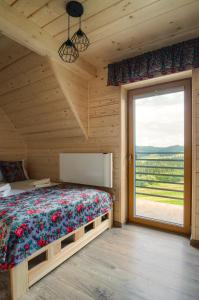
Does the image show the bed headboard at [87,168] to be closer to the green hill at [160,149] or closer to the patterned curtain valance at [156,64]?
the green hill at [160,149]

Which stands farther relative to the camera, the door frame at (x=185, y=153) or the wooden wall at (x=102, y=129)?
the wooden wall at (x=102, y=129)

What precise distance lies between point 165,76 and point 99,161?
135 cm

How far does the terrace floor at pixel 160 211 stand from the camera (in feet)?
7.66

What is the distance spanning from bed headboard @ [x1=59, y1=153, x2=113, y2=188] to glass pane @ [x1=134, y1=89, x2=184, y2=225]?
44 centimetres

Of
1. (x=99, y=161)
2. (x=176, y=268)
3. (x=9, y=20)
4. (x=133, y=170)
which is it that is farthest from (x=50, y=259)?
(x=9, y=20)

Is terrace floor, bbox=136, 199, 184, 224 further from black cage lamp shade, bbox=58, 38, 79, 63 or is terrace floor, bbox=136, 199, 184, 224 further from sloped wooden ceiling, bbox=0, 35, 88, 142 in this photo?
black cage lamp shade, bbox=58, 38, 79, 63

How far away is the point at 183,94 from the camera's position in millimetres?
2236

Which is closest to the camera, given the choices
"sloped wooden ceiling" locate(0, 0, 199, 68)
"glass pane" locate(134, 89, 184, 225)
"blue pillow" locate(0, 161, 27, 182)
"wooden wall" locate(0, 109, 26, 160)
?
"sloped wooden ceiling" locate(0, 0, 199, 68)

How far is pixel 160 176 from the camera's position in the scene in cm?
241

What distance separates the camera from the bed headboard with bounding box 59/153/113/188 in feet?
8.05

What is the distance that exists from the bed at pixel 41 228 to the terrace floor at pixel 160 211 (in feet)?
1.86

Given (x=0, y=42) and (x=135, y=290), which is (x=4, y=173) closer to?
(x=0, y=42)

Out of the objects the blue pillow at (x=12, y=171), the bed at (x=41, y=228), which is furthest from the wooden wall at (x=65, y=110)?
the bed at (x=41, y=228)

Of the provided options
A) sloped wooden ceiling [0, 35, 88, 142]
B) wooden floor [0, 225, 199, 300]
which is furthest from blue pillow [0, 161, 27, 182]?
wooden floor [0, 225, 199, 300]
